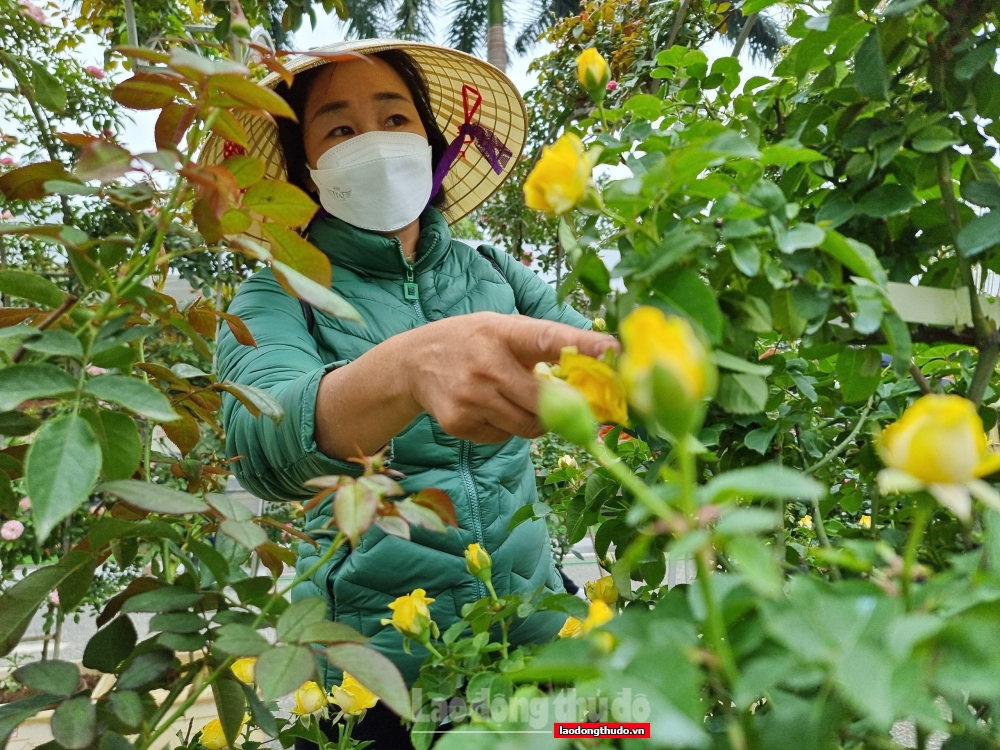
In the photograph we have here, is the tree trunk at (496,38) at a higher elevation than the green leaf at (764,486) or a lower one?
lower

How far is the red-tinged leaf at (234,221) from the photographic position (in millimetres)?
451

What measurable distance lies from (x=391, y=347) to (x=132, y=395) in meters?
0.28

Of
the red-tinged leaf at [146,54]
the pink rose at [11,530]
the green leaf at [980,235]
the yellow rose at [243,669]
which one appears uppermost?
the red-tinged leaf at [146,54]

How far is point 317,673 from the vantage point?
1.25 feet

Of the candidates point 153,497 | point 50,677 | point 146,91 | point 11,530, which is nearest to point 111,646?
point 50,677

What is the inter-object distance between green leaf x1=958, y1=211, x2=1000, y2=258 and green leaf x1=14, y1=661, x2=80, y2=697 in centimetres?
57

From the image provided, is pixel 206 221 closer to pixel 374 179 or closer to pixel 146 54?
pixel 146 54

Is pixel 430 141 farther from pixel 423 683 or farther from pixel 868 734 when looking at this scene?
pixel 868 734

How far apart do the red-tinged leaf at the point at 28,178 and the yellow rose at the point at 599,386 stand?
1.22ft

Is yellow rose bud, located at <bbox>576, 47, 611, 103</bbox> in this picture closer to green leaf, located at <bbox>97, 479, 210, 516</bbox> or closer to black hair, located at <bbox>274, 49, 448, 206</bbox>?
green leaf, located at <bbox>97, 479, 210, 516</bbox>

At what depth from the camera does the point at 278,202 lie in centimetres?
47

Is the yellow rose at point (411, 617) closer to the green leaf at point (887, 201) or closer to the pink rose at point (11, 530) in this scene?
the green leaf at point (887, 201)

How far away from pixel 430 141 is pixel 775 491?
1238mm

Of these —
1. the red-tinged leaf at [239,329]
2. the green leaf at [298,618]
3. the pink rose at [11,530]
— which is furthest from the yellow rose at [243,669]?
the pink rose at [11,530]
